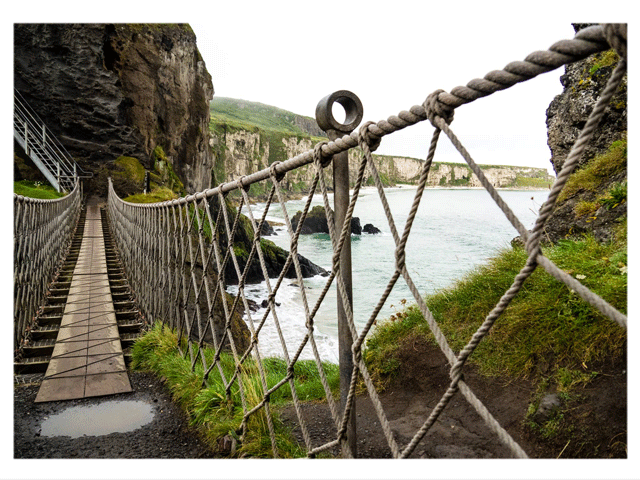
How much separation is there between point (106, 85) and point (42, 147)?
5028mm

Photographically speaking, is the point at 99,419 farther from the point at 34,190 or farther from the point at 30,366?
the point at 34,190

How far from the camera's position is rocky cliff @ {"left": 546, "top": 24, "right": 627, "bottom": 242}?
3617 millimetres

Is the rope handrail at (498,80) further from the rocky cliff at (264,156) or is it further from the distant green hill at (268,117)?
the distant green hill at (268,117)

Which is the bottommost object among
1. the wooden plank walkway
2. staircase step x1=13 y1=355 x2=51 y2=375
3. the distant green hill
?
staircase step x1=13 y1=355 x2=51 y2=375

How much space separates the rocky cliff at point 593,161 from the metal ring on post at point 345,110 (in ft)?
8.88

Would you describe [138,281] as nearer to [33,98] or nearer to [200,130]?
[33,98]

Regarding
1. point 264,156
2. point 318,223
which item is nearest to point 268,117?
point 264,156

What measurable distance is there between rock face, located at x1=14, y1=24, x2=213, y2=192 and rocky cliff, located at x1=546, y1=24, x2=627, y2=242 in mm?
21757

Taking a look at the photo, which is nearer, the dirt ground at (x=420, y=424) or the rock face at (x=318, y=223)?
the dirt ground at (x=420, y=424)

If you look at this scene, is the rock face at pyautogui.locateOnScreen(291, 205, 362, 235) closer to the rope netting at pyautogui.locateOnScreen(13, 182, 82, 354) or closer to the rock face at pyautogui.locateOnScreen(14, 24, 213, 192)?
the rock face at pyautogui.locateOnScreen(14, 24, 213, 192)

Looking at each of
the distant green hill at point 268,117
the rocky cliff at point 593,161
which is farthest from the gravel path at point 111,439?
the distant green hill at point 268,117

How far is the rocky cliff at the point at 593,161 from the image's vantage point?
Answer: 11.9 feet

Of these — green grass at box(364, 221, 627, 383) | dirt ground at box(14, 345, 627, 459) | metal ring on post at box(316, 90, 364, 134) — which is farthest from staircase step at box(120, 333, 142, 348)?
metal ring on post at box(316, 90, 364, 134)

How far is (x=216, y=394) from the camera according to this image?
2.74 meters
